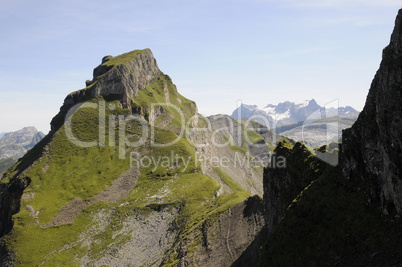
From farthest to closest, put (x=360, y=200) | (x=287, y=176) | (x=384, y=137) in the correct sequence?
(x=287, y=176), (x=360, y=200), (x=384, y=137)

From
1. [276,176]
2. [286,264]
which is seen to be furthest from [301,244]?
[276,176]

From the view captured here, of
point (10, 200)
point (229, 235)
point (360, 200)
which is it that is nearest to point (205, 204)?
point (229, 235)

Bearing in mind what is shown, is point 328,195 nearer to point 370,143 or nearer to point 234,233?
point 370,143

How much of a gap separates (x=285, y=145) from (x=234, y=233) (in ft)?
116

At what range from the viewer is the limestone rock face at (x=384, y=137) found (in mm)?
36250

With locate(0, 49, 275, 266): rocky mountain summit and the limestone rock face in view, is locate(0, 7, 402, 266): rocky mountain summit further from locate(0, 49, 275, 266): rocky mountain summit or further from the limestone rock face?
locate(0, 49, 275, 266): rocky mountain summit

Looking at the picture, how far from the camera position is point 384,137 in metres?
38.6

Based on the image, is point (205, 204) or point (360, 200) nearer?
point (360, 200)

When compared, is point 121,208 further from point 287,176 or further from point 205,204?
point 287,176

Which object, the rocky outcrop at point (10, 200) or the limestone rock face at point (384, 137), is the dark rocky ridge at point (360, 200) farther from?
the rocky outcrop at point (10, 200)

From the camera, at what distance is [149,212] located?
136 metres

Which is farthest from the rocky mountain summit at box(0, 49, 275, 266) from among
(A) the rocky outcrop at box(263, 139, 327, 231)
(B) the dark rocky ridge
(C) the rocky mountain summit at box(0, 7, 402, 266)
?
(B) the dark rocky ridge

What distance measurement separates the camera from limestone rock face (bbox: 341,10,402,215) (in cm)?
3625

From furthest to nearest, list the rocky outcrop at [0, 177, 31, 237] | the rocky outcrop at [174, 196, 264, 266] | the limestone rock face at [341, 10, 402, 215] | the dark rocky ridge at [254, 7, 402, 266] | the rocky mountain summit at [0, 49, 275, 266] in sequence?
1. the rocky outcrop at [0, 177, 31, 237]
2. the rocky mountain summit at [0, 49, 275, 266]
3. the rocky outcrop at [174, 196, 264, 266]
4. the dark rocky ridge at [254, 7, 402, 266]
5. the limestone rock face at [341, 10, 402, 215]
